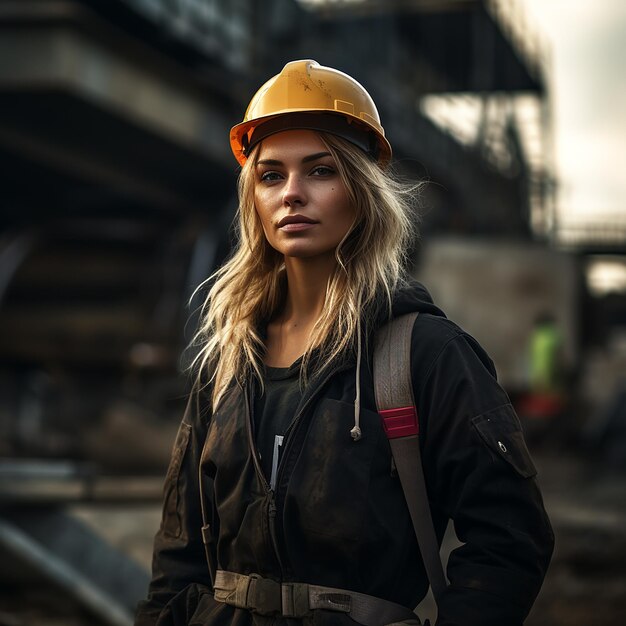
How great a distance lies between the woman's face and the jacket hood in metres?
0.22

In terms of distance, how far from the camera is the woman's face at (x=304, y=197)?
2.77 meters

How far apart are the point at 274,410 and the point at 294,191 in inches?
21.0

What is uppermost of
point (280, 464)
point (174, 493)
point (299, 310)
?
point (299, 310)

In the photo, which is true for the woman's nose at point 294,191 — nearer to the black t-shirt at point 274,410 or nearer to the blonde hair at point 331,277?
the blonde hair at point 331,277

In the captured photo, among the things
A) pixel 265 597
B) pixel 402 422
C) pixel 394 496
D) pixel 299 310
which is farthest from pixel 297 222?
pixel 265 597

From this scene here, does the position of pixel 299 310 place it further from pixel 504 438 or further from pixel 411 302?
pixel 504 438

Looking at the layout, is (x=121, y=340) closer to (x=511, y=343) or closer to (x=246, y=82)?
(x=246, y=82)

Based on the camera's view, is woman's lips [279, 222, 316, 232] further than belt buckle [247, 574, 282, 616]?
Yes

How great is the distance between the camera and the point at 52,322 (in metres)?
20.4

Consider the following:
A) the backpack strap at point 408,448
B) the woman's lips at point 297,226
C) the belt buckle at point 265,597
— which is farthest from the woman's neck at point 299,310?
the belt buckle at point 265,597

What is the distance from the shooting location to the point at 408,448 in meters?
2.51

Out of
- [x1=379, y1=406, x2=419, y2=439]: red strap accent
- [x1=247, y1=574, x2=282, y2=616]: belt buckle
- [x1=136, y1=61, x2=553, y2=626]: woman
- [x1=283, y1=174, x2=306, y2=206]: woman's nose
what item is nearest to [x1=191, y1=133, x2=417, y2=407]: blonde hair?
[x1=136, y1=61, x2=553, y2=626]: woman

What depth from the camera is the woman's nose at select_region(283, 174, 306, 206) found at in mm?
2762

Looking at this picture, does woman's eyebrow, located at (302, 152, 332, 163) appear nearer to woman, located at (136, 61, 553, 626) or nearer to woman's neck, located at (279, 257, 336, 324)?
woman, located at (136, 61, 553, 626)
